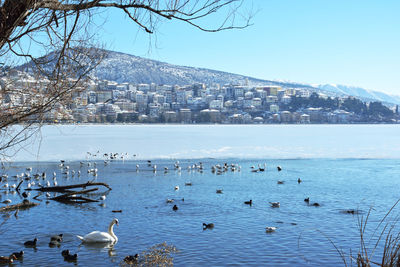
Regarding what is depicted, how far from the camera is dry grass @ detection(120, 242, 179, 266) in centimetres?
935

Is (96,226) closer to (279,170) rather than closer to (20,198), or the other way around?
(20,198)

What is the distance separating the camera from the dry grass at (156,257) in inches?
368

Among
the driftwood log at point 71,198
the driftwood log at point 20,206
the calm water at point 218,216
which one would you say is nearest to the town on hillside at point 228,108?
the calm water at point 218,216

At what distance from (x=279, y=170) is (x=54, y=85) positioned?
856 inches

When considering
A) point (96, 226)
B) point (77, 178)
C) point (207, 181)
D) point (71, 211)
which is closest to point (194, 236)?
point (96, 226)

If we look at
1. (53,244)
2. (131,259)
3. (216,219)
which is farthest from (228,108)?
(131,259)

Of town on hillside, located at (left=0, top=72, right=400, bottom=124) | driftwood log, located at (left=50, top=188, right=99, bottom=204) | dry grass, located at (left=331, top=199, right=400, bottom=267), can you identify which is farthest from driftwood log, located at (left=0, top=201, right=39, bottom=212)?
town on hillside, located at (left=0, top=72, right=400, bottom=124)

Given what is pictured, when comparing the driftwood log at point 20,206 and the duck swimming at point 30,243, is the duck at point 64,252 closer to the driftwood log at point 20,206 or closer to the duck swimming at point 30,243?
the duck swimming at point 30,243

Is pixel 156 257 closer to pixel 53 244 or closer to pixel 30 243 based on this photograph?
pixel 53 244

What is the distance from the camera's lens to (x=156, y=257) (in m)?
9.77

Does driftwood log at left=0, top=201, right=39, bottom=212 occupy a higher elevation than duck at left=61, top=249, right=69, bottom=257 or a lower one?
higher

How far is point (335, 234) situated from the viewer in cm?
1174

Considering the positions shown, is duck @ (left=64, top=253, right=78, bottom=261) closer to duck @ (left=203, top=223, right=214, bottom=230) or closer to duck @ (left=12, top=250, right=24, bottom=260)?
duck @ (left=12, top=250, right=24, bottom=260)

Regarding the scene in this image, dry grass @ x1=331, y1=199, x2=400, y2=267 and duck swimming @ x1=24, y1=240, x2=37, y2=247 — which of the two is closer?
dry grass @ x1=331, y1=199, x2=400, y2=267
